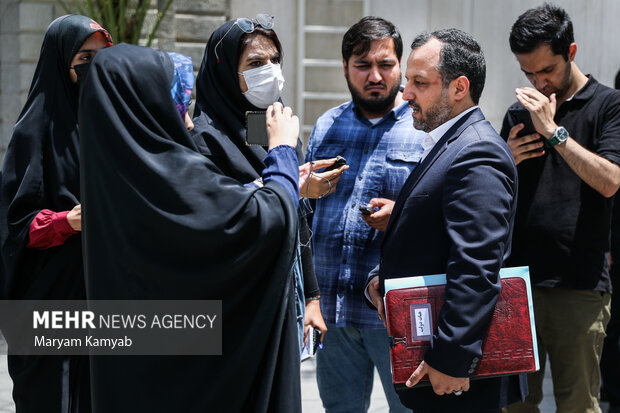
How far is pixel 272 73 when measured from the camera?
2.83m

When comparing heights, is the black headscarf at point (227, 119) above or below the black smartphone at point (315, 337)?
above

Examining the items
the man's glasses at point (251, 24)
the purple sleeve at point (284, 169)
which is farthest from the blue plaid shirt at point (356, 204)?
the purple sleeve at point (284, 169)

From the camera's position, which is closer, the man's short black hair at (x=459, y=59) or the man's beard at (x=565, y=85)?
the man's short black hair at (x=459, y=59)

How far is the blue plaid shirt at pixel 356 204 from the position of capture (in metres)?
3.09

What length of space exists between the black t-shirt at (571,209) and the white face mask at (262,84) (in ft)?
4.03

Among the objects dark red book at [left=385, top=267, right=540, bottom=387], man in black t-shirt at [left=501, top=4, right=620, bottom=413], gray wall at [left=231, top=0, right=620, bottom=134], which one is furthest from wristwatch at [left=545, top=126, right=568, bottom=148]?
gray wall at [left=231, top=0, right=620, bottom=134]

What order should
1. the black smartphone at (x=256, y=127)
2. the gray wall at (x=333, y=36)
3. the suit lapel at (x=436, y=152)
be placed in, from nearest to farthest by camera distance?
1. the suit lapel at (x=436, y=152)
2. the black smartphone at (x=256, y=127)
3. the gray wall at (x=333, y=36)

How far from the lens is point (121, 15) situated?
20.2 ft

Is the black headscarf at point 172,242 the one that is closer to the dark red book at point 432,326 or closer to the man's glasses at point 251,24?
the dark red book at point 432,326

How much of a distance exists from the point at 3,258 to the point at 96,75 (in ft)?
3.50

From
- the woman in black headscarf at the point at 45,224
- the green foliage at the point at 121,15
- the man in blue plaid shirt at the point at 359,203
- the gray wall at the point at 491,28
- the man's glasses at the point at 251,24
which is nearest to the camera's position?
the woman in black headscarf at the point at 45,224

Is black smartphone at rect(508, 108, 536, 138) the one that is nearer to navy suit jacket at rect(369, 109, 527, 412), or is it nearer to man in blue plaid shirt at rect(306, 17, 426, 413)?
man in blue plaid shirt at rect(306, 17, 426, 413)

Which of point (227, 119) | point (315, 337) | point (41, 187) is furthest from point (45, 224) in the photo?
point (315, 337)

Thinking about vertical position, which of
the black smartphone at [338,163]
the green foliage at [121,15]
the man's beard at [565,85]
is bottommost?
the black smartphone at [338,163]
